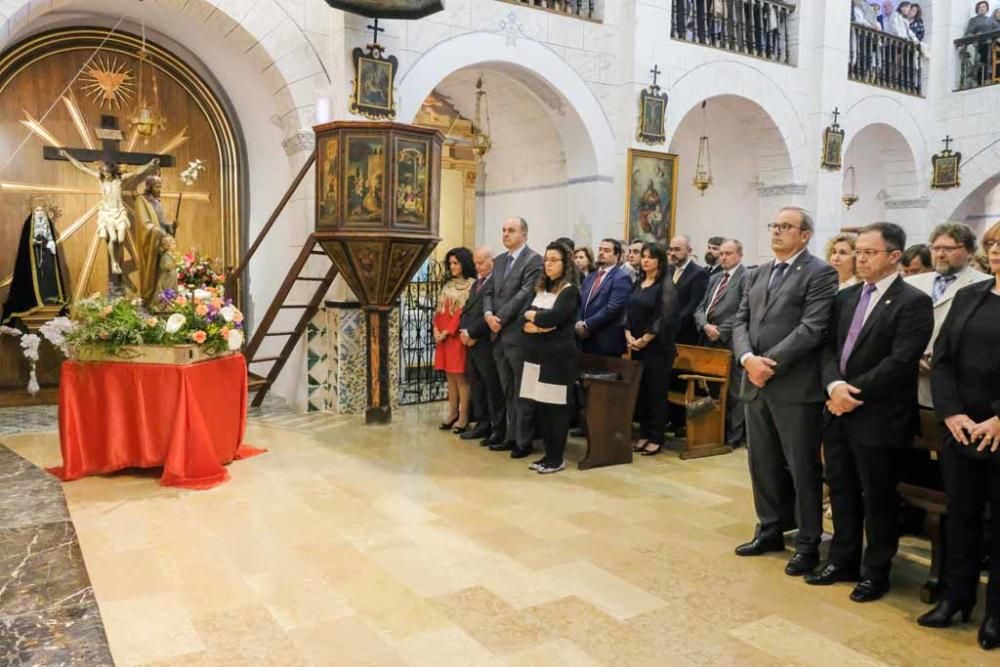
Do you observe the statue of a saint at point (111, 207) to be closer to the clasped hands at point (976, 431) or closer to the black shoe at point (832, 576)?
the black shoe at point (832, 576)

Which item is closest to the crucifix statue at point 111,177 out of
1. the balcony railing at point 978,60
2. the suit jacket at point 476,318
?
the suit jacket at point 476,318

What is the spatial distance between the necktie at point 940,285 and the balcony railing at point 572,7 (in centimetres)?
561

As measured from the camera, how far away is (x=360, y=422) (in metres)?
7.07

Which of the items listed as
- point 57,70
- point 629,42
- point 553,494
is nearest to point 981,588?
point 553,494

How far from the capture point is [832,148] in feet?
36.1

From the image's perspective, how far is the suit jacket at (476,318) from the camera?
246 inches

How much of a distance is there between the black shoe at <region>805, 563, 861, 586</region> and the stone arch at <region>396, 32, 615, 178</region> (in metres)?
5.66

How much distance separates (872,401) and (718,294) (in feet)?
10.1

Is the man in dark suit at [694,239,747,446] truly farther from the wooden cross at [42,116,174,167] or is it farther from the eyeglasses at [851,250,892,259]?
the wooden cross at [42,116,174,167]

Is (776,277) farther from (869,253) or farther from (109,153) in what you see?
(109,153)

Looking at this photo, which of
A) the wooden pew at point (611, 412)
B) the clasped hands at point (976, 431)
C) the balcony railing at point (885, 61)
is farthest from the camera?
the balcony railing at point (885, 61)

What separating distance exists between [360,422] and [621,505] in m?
3.02

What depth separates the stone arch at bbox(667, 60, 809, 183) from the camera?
9703 millimetres

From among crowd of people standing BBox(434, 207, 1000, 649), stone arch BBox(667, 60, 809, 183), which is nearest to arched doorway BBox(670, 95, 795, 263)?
stone arch BBox(667, 60, 809, 183)
